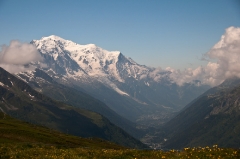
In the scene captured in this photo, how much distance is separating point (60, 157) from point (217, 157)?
51.5ft

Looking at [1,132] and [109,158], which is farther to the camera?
[1,132]

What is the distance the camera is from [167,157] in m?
26.4

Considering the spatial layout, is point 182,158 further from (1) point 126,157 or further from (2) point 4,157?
(2) point 4,157

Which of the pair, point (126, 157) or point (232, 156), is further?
point (126, 157)

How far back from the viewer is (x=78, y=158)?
27.0 m

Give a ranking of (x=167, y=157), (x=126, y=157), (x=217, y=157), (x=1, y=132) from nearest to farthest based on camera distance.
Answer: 1. (x=217, y=157)
2. (x=167, y=157)
3. (x=126, y=157)
4. (x=1, y=132)

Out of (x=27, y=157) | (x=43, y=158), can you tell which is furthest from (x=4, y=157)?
(x=43, y=158)

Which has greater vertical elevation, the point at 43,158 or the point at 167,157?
the point at 167,157

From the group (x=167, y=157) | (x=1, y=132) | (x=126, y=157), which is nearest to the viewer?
(x=167, y=157)

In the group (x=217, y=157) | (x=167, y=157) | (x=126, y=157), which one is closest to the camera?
(x=217, y=157)

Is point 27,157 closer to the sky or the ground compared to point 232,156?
closer to the ground

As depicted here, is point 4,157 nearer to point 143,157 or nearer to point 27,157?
point 27,157

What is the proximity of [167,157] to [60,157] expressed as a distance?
1112 cm

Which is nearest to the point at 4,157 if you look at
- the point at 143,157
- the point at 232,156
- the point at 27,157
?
the point at 27,157
